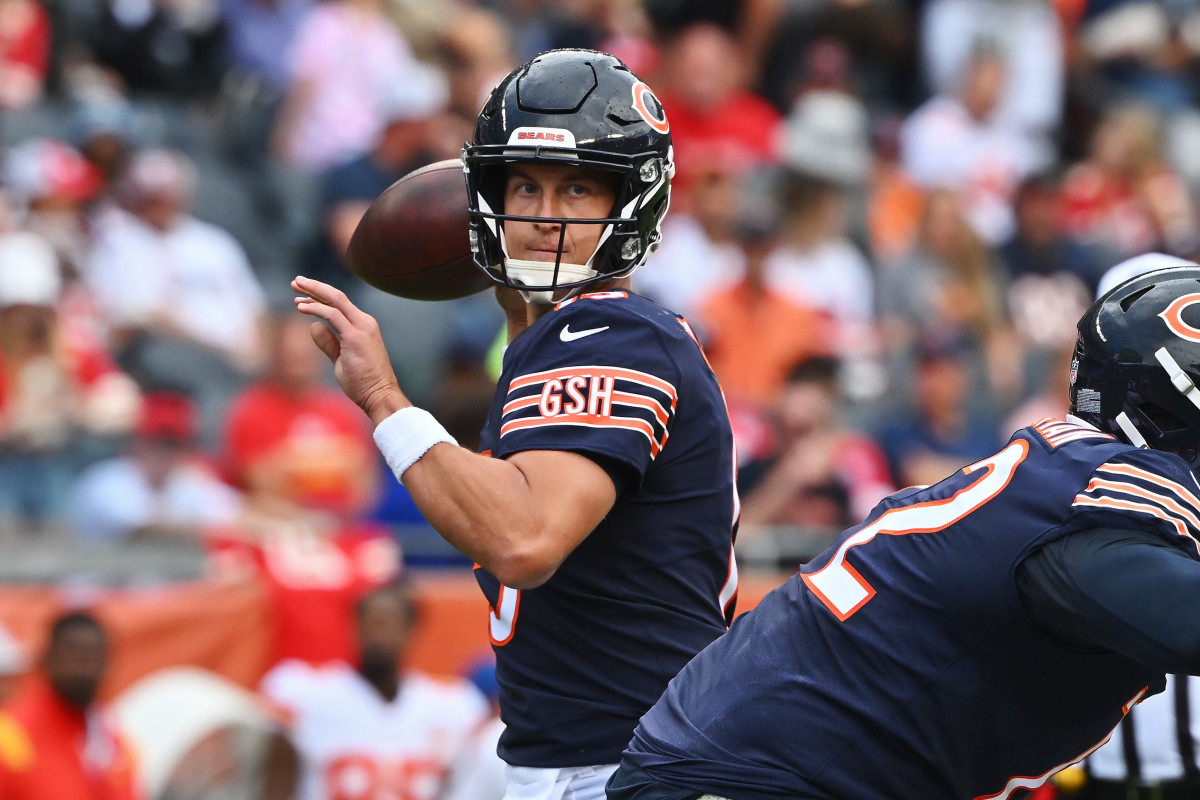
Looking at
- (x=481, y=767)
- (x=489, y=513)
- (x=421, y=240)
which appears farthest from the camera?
(x=481, y=767)

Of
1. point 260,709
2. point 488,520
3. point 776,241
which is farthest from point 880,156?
point 488,520

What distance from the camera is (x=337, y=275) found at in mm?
9227

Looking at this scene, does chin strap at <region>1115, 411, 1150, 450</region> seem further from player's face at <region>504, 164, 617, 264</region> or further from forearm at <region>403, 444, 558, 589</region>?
player's face at <region>504, 164, 617, 264</region>

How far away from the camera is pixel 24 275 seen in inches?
308

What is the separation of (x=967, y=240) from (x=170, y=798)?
18.6 ft

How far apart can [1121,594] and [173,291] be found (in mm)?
7165

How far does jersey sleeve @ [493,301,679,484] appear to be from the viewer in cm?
302

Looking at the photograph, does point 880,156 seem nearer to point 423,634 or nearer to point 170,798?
point 423,634

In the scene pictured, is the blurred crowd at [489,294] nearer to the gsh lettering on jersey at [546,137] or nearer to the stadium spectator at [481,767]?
the stadium spectator at [481,767]

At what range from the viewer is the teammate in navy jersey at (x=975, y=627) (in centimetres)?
258

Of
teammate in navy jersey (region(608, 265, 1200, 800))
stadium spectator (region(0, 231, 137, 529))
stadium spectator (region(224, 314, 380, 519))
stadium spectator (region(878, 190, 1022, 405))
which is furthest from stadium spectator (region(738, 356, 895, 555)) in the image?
teammate in navy jersey (region(608, 265, 1200, 800))

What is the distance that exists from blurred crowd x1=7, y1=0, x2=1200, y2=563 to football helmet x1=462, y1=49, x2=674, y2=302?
114 inches

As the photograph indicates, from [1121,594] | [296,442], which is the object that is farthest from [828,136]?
[1121,594]

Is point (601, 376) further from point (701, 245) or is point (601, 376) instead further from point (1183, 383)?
point (701, 245)
